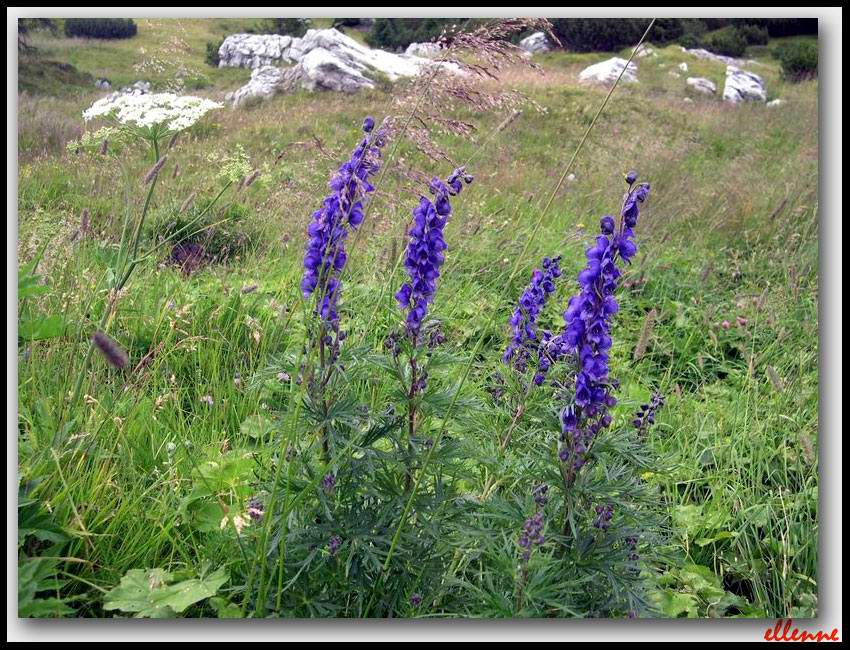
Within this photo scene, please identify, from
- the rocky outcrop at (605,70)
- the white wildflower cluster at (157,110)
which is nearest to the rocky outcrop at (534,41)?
the rocky outcrop at (605,70)

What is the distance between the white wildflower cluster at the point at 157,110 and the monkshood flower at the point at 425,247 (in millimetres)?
873

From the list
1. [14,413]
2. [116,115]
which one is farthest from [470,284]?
[14,413]

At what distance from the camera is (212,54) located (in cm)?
340

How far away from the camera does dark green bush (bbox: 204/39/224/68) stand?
10.2ft

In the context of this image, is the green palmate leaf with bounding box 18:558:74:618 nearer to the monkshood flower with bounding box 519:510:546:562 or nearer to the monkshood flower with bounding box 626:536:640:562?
the monkshood flower with bounding box 519:510:546:562

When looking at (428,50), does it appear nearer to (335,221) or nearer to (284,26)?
(335,221)

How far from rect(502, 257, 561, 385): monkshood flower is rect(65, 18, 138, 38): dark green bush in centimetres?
169

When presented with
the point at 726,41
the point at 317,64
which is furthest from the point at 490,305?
the point at 317,64

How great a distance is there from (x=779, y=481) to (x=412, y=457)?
5.68 ft

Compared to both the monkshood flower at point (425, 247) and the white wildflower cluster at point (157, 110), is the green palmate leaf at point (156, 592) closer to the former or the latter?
the monkshood flower at point (425, 247)

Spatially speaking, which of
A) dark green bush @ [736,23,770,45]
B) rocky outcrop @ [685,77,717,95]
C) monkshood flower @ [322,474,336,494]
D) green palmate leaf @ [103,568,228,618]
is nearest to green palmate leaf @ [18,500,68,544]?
green palmate leaf @ [103,568,228,618]

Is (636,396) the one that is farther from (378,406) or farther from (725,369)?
(378,406)

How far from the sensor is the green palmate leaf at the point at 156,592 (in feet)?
5.82

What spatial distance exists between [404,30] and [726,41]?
1889 mm
